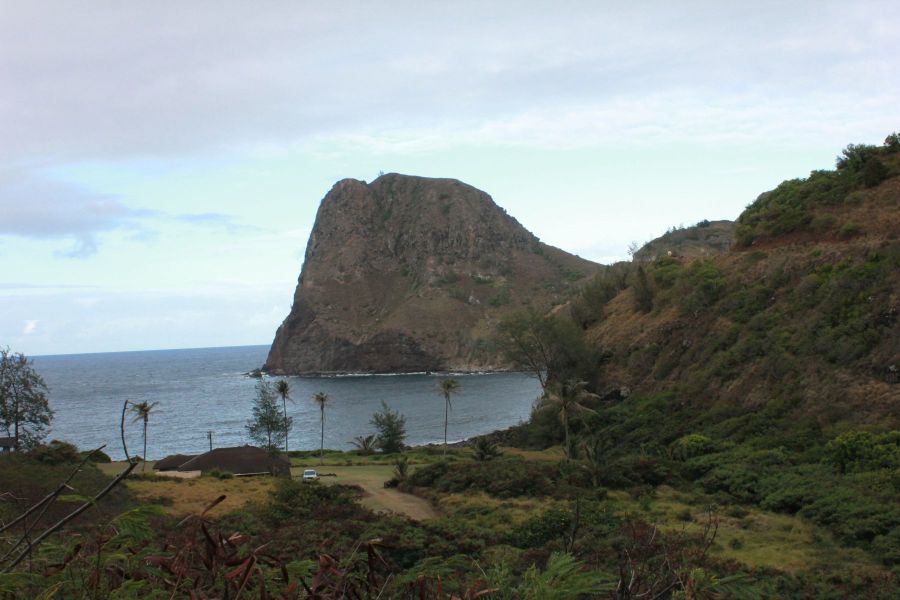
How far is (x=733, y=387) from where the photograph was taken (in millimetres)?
40125

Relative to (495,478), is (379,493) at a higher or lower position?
lower

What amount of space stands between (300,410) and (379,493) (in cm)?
6244

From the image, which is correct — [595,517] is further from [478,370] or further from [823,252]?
[478,370]

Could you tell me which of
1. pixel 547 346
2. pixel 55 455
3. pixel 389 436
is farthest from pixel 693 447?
pixel 55 455

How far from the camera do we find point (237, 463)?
130ft

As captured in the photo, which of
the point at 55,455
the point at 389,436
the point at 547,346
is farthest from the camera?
the point at 547,346

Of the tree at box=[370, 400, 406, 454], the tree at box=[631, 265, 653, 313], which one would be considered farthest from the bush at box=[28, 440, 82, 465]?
the tree at box=[631, 265, 653, 313]

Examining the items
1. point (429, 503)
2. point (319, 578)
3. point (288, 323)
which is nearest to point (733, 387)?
point (429, 503)

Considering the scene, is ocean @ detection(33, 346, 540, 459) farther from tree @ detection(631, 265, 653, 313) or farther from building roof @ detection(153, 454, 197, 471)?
tree @ detection(631, 265, 653, 313)

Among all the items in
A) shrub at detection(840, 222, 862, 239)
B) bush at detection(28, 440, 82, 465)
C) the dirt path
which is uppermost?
shrub at detection(840, 222, 862, 239)

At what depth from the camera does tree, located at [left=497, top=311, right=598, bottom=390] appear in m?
52.7

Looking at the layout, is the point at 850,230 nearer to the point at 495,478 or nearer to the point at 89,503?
the point at 495,478

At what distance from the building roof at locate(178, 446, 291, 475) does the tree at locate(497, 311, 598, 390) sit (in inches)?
749

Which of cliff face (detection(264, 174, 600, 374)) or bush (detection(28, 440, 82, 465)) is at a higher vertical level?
cliff face (detection(264, 174, 600, 374))
